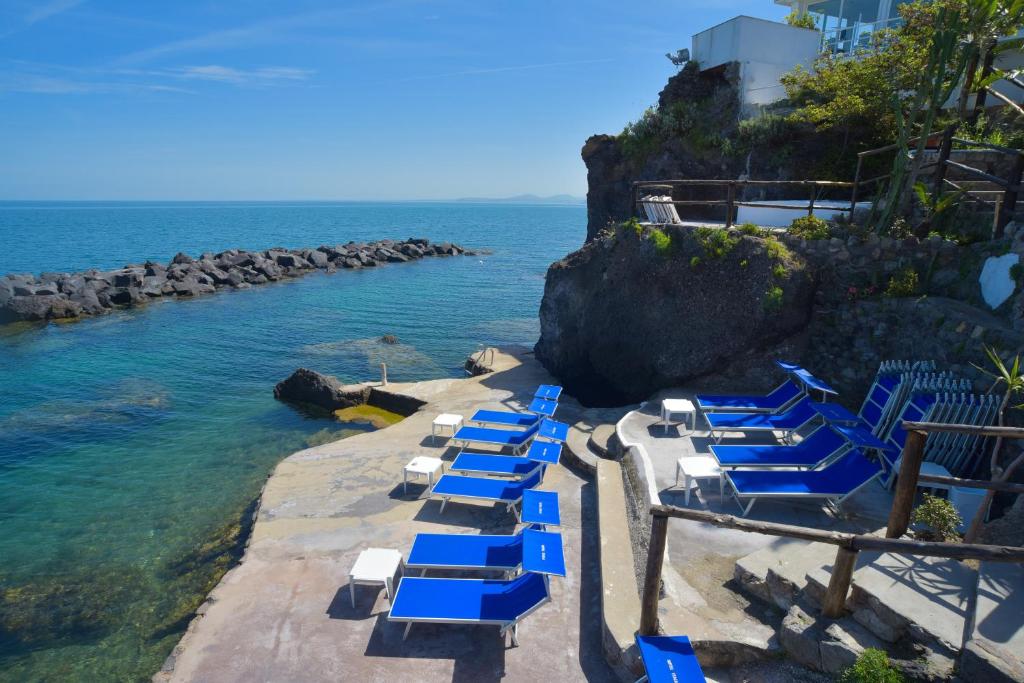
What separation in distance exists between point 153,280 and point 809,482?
148 feet

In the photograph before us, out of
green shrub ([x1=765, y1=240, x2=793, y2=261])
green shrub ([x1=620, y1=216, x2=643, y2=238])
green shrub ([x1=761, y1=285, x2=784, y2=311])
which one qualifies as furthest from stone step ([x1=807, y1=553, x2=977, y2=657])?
green shrub ([x1=620, y1=216, x2=643, y2=238])

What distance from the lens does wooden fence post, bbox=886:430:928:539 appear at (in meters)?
5.61

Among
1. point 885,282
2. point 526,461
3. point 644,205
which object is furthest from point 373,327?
point 885,282

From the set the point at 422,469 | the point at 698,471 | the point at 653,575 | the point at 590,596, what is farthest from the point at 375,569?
the point at 698,471

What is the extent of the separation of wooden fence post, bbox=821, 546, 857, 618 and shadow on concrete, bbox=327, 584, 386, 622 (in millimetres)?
5542

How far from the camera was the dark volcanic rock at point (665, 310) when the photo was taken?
12969 mm

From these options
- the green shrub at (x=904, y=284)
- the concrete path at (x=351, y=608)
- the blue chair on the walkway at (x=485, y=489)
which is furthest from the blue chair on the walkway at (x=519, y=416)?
the green shrub at (x=904, y=284)

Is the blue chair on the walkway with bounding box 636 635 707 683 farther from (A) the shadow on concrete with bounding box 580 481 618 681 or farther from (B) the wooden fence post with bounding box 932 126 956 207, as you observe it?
(B) the wooden fence post with bounding box 932 126 956 207

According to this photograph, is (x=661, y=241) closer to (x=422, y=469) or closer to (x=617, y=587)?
(x=422, y=469)

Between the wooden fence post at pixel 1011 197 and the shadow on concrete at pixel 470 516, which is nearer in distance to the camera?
the shadow on concrete at pixel 470 516

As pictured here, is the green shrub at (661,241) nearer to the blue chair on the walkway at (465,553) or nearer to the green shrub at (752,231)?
the green shrub at (752,231)

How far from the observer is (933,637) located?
4891 millimetres

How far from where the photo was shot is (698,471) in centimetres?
862

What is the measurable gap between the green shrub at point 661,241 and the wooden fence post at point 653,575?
9.69 metres
